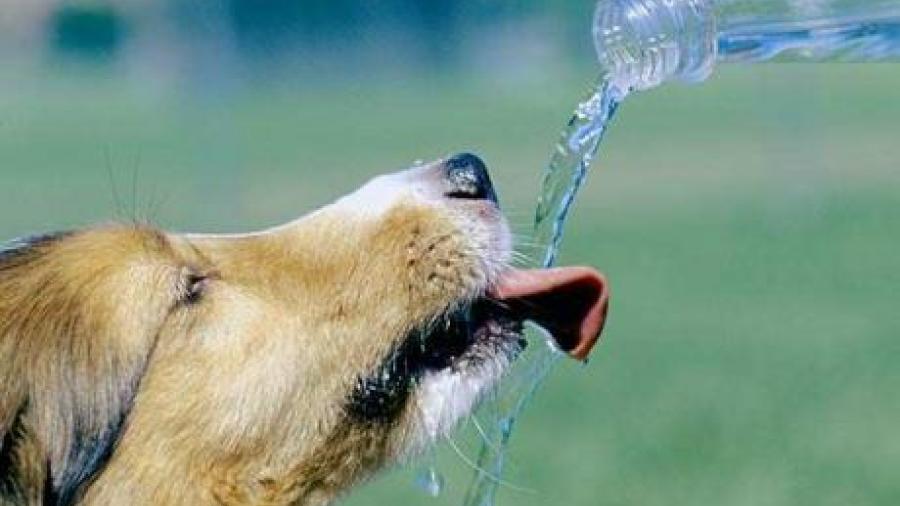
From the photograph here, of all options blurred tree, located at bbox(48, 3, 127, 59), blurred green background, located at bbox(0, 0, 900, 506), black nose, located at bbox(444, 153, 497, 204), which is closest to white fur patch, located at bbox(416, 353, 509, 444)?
blurred green background, located at bbox(0, 0, 900, 506)

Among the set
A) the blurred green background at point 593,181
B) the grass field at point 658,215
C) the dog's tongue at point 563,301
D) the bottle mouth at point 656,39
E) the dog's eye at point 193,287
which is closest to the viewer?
the dog's eye at point 193,287

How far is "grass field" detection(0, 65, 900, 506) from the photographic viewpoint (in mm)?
11672

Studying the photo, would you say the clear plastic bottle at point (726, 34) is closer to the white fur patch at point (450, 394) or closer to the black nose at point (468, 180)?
the black nose at point (468, 180)

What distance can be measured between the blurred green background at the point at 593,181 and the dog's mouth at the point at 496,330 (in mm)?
286

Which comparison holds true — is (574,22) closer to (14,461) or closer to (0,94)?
(0,94)

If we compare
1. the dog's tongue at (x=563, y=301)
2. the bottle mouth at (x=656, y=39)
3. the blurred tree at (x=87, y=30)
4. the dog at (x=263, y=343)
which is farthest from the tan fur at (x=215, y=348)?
the blurred tree at (x=87, y=30)

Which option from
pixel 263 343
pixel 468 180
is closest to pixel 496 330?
pixel 468 180

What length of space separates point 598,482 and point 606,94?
5.33 m

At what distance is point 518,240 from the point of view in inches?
235

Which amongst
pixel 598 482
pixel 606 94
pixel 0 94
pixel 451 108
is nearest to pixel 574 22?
pixel 451 108

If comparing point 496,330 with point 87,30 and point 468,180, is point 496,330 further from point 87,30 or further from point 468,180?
point 87,30

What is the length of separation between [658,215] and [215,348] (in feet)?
60.9

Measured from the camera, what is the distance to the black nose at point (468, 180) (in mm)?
5855

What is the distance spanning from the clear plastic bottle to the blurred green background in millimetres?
549
